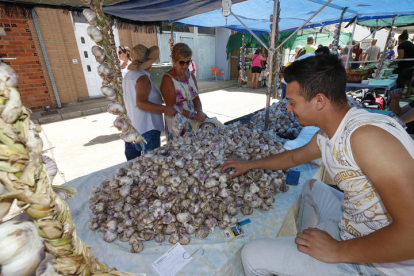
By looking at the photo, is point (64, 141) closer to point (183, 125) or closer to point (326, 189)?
point (183, 125)

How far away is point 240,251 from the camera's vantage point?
1.24 metres

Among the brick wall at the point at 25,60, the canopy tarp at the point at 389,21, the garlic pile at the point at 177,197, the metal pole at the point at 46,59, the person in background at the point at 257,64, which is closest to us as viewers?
the garlic pile at the point at 177,197

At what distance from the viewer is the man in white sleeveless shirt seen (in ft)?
2.81

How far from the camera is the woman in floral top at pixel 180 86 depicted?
2.45 metres

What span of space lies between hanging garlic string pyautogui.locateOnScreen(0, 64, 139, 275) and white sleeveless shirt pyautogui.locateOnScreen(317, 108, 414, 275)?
47.0 inches

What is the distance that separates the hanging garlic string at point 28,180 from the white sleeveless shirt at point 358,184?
1195 mm

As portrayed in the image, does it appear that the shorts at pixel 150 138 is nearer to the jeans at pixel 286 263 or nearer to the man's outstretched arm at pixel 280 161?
the man's outstretched arm at pixel 280 161

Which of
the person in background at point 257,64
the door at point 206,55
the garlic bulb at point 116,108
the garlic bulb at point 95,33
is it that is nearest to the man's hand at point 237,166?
the garlic bulb at point 116,108

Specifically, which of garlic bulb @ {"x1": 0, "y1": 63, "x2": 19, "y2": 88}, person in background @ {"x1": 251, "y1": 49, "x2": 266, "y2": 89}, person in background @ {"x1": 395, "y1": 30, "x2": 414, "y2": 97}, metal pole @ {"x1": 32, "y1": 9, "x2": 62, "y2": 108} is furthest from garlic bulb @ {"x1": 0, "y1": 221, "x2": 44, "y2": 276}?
person in background @ {"x1": 251, "y1": 49, "x2": 266, "y2": 89}

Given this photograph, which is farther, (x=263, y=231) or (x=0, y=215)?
(x=263, y=231)

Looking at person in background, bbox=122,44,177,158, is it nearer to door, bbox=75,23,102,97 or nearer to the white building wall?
door, bbox=75,23,102,97

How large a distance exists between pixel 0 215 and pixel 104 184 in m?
1.17

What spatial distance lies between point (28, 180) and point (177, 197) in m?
0.92

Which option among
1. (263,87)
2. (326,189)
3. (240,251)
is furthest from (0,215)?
(263,87)
